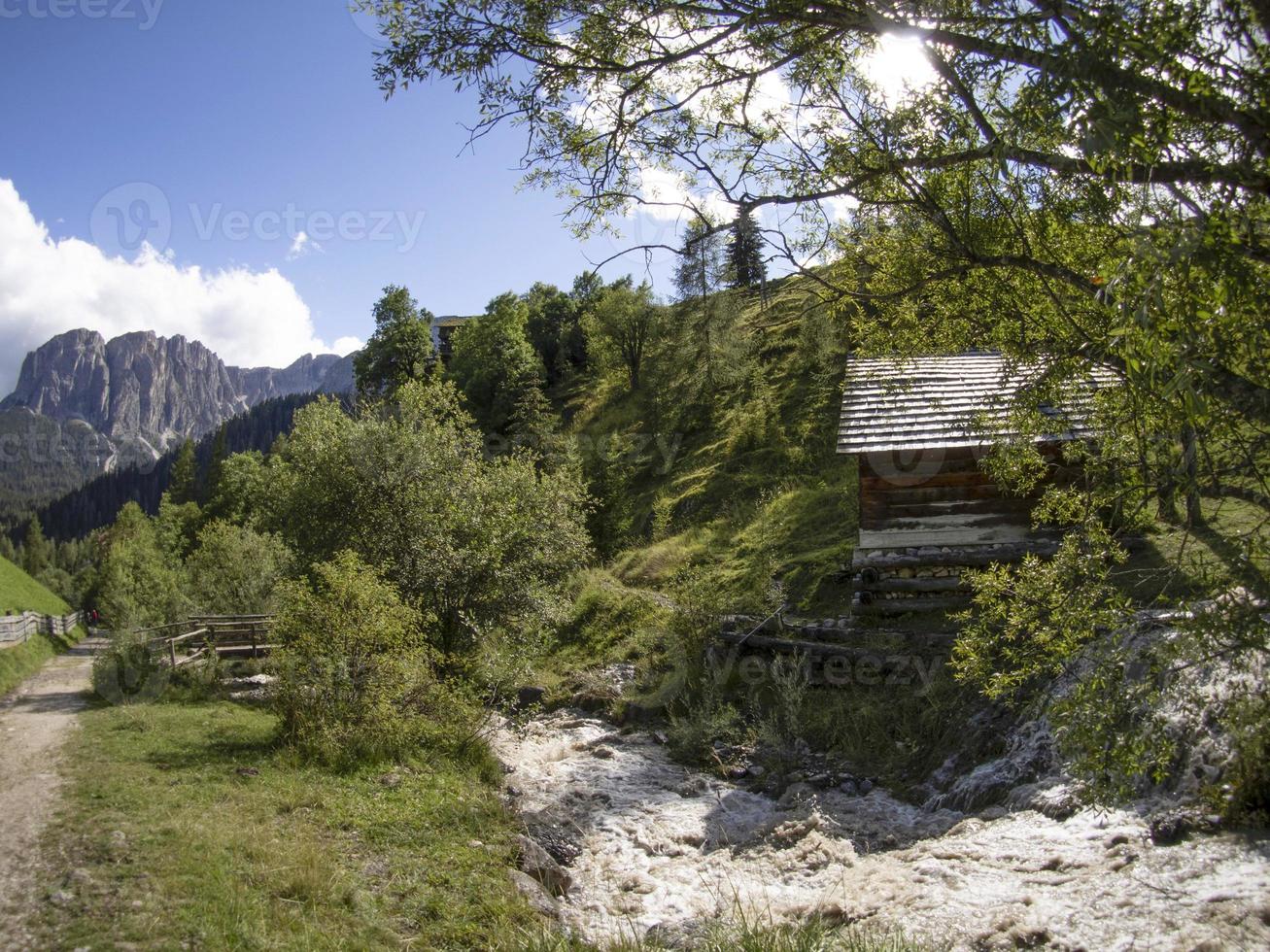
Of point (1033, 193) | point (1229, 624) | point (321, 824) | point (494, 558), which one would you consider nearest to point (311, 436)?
point (494, 558)

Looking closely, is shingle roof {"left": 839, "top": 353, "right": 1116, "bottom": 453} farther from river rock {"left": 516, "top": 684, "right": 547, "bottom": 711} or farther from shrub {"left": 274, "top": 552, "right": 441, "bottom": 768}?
shrub {"left": 274, "top": 552, "right": 441, "bottom": 768}

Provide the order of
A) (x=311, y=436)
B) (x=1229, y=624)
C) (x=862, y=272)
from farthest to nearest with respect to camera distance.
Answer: (x=311, y=436), (x=862, y=272), (x=1229, y=624)

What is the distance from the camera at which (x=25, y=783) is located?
10.0 m

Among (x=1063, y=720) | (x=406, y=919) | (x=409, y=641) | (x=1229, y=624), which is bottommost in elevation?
(x=406, y=919)

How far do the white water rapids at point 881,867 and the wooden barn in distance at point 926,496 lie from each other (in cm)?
473

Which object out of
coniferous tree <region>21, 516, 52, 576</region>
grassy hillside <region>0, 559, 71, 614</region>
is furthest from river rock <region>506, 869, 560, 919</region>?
coniferous tree <region>21, 516, 52, 576</region>

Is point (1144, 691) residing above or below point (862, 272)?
below

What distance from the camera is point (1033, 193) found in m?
5.43

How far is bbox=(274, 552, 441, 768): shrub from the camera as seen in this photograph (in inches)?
449

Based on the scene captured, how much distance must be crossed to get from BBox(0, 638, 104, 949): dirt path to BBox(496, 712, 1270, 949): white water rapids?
15.9 feet

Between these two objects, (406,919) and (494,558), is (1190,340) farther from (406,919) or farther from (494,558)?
(494,558)

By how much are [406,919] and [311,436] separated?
1467cm

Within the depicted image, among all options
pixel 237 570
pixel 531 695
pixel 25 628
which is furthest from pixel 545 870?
pixel 25 628

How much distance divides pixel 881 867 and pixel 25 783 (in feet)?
35.3
